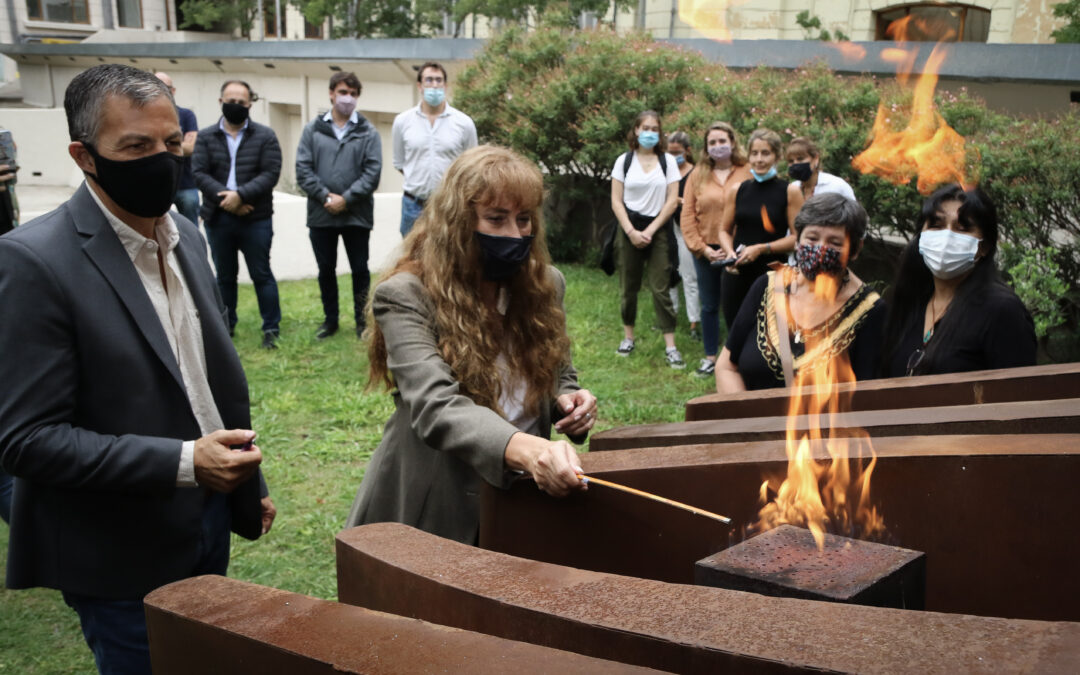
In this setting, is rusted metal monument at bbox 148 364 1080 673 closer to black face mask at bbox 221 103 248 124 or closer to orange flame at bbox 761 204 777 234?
orange flame at bbox 761 204 777 234

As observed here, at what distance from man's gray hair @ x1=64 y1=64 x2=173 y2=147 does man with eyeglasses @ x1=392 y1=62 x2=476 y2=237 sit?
6.28 metres

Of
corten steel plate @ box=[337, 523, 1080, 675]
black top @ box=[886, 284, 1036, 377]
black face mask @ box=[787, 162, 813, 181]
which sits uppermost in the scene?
black face mask @ box=[787, 162, 813, 181]

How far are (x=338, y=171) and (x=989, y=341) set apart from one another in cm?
613

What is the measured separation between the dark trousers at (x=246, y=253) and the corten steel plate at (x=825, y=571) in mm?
7034

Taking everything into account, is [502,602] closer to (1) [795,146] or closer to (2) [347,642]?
(2) [347,642]

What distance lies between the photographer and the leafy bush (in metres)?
6.93

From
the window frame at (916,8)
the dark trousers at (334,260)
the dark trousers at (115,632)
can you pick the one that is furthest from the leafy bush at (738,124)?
the window frame at (916,8)

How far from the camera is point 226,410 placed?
264 cm

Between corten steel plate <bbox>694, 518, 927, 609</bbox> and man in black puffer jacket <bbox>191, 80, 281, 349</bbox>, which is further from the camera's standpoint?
man in black puffer jacket <bbox>191, 80, 281, 349</bbox>

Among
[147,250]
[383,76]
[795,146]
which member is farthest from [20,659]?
[383,76]

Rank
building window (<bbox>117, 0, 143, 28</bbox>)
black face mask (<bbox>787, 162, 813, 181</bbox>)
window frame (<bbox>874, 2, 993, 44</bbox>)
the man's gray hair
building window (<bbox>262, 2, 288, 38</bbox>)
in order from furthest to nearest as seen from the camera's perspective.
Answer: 1. building window (<bbox>117, 0, 143, 28</bbox>)
2. building window (<bbox>262, 2, 288, 38</bbox>)
3. window frame (<bbox>874, 2, 993, 44</bbox>)
4. black face mask (<bbox>787, 162, 813, 181</bbox>)
5. the man's gray hair

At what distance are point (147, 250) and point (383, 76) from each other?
1674 centimetres

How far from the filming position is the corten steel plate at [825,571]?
1560 millimetres

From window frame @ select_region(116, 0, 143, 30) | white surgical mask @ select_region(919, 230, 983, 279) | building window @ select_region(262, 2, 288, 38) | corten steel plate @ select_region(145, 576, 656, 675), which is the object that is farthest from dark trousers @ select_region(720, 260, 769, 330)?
window frame @ select_region(116, 0, 143, 30)
